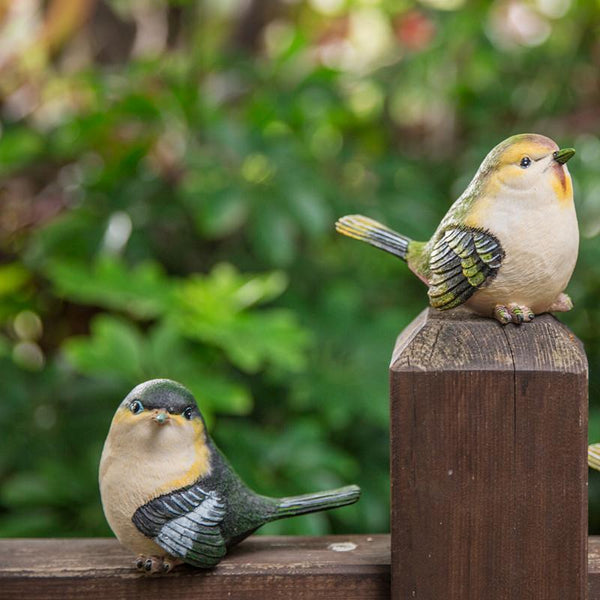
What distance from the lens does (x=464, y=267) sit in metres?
0.82

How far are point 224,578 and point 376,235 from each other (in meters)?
0.40

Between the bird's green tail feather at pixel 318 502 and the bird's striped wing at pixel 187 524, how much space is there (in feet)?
0.27

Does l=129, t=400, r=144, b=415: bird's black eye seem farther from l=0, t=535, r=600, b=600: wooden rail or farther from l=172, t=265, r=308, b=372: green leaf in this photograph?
l=172, t=265, r=308, b=372: green leaf

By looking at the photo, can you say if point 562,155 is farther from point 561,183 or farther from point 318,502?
point 318,502

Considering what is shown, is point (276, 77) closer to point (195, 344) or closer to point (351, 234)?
point (195, 344)

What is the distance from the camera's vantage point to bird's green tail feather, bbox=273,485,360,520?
0.86m

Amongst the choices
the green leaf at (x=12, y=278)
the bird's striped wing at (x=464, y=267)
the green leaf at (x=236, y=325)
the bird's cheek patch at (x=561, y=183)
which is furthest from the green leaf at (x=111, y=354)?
the bird's cheek patch at (x=561, y=183)

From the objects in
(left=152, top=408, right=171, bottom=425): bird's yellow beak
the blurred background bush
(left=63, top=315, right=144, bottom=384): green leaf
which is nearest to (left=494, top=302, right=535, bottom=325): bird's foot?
(left=152, top=408, right=171, bottom=425): bird's yellow beak

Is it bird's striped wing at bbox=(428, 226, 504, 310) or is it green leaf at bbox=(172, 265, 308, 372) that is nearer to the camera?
bird's striped wing at bbox=(428, 226, 504, 310)

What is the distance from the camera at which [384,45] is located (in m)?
3.21

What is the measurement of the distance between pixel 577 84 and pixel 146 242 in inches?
60.0

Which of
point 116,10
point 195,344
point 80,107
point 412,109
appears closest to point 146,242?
point 195,344

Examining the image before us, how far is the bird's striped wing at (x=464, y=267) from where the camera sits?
0.82 m

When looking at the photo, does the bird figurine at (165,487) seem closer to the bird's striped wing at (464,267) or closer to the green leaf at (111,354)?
the bird's striped wing at (464,267)
